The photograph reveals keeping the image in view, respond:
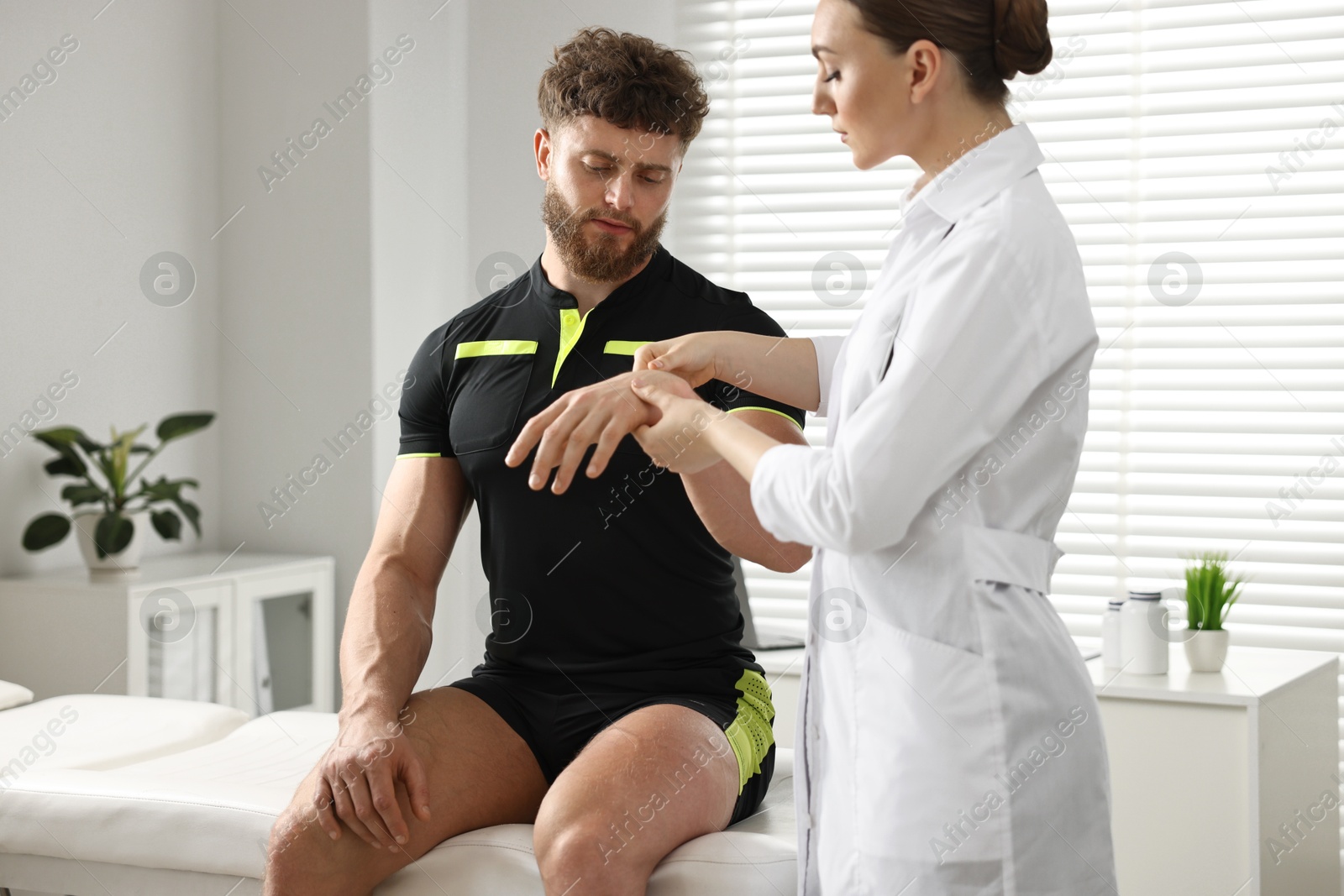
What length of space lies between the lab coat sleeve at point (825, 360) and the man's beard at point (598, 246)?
40 cm

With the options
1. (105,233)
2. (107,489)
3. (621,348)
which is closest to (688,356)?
(621,348)

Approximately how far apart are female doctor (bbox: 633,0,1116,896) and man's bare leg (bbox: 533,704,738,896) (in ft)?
A: 0.86

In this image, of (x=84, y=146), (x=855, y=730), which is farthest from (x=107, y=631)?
(x=855, y=730)

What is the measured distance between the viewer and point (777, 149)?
12.0 feet

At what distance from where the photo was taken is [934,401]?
0.97 m

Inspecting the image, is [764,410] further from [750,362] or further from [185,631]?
[185,631]

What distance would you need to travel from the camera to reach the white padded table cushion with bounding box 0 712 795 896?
1354mm

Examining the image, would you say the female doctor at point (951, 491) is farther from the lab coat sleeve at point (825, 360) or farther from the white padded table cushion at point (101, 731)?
the white padded table cushion at point (101, 731)

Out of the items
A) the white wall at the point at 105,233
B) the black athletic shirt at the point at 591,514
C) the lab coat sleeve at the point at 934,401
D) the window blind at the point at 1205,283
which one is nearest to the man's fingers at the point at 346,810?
the black athletic shirt at the point at 591,514

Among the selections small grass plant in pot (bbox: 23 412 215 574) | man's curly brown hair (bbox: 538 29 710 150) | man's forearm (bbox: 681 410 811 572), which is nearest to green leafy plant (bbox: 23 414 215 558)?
small grass plant in pot (bbox: 23 412 215 574)

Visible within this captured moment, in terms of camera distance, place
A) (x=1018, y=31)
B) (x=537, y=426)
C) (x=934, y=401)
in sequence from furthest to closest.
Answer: (x=537, y=426)
(x=1018, y=31)
(x=934, y=401)

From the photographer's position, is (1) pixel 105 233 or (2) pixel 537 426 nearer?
(2) pixel 537 426

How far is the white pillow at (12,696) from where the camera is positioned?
2.36m

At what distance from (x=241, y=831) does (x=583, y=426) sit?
0.84 metres
